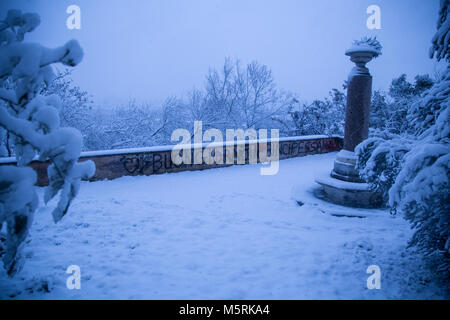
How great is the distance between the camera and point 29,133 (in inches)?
74.1

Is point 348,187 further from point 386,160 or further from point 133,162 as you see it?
point 133,162

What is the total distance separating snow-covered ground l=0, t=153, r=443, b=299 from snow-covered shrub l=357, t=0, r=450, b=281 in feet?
1.94

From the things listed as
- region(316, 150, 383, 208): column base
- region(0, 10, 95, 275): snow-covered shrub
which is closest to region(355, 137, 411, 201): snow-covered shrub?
region(316, 150, 383, 208): column base

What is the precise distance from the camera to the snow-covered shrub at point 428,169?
8.04 ft

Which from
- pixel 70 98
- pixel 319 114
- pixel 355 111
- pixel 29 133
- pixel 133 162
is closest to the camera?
pixel 29 133

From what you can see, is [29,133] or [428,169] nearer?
[29,133]

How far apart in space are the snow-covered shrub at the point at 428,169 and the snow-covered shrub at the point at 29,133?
10.1ft

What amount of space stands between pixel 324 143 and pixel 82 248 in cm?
1282

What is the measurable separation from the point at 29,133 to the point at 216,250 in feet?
9.44

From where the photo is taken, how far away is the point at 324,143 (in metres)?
13.9

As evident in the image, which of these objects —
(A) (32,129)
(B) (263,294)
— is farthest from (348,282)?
(A) (32,129)

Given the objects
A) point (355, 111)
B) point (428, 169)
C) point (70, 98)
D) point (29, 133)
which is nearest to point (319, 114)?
point (355, 111)

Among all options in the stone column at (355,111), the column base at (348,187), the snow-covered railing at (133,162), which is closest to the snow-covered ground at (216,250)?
the column base at (348,187)

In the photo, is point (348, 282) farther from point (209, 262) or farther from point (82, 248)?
point (82, 248)
